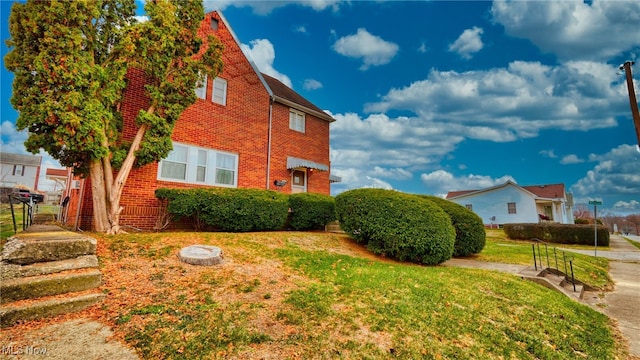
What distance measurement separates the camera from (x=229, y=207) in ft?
28.8

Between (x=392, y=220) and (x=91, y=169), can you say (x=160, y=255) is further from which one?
(x=392, y=220)

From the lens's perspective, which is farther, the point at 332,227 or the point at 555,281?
the point at 332,227

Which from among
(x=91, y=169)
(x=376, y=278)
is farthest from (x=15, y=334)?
(x=91, y=169)

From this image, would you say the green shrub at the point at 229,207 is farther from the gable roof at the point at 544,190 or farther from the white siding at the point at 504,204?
the gable roof at the point at 544,190

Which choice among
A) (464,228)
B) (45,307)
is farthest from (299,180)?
(45,307)

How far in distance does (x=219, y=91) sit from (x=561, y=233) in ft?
77.3

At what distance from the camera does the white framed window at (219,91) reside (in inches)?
455

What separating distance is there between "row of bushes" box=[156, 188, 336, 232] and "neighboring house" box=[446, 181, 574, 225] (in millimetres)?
26159

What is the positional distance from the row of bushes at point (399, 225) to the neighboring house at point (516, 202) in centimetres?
2613

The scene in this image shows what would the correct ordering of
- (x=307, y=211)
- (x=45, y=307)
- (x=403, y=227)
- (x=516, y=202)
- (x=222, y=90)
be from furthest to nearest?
(x=516, y=202), (x=222, y=90), (x=307, y=211), (x=403, y=227), (x=45, y=307)

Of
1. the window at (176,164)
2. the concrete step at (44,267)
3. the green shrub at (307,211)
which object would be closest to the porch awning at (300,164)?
Answer: the green shrub at (307,211)

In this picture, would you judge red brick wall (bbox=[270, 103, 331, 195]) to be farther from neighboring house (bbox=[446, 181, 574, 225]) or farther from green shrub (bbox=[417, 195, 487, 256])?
neighboring house (bbox=[446, 181, 574, 225])

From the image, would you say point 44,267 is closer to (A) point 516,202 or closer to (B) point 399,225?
(B) point 399,225

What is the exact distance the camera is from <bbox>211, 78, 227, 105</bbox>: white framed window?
455 inches
